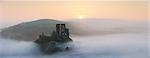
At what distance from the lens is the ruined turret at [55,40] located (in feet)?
5.83

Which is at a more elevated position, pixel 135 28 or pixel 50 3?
pixel 50 3

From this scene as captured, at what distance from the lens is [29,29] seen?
5.88ft

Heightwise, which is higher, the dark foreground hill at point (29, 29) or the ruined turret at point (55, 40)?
the dark foreground hill at point (29, 29)

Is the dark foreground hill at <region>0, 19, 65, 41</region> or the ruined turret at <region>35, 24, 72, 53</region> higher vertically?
the dark foreground hill at <region>0, 19, 65, 41</region>

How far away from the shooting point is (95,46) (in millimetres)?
1790

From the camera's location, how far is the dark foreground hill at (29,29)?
1780mm

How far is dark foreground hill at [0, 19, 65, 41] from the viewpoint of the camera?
1.78 meters

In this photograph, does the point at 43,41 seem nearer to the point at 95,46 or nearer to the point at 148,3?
the point at 95,46

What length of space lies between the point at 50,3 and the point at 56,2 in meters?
0.05

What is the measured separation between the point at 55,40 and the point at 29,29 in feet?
0.69

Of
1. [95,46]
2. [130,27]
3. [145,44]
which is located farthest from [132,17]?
[95,46]

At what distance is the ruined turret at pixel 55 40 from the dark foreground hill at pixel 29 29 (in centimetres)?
3

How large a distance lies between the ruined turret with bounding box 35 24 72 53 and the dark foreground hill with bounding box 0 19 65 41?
3cm

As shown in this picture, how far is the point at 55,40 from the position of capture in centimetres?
178
